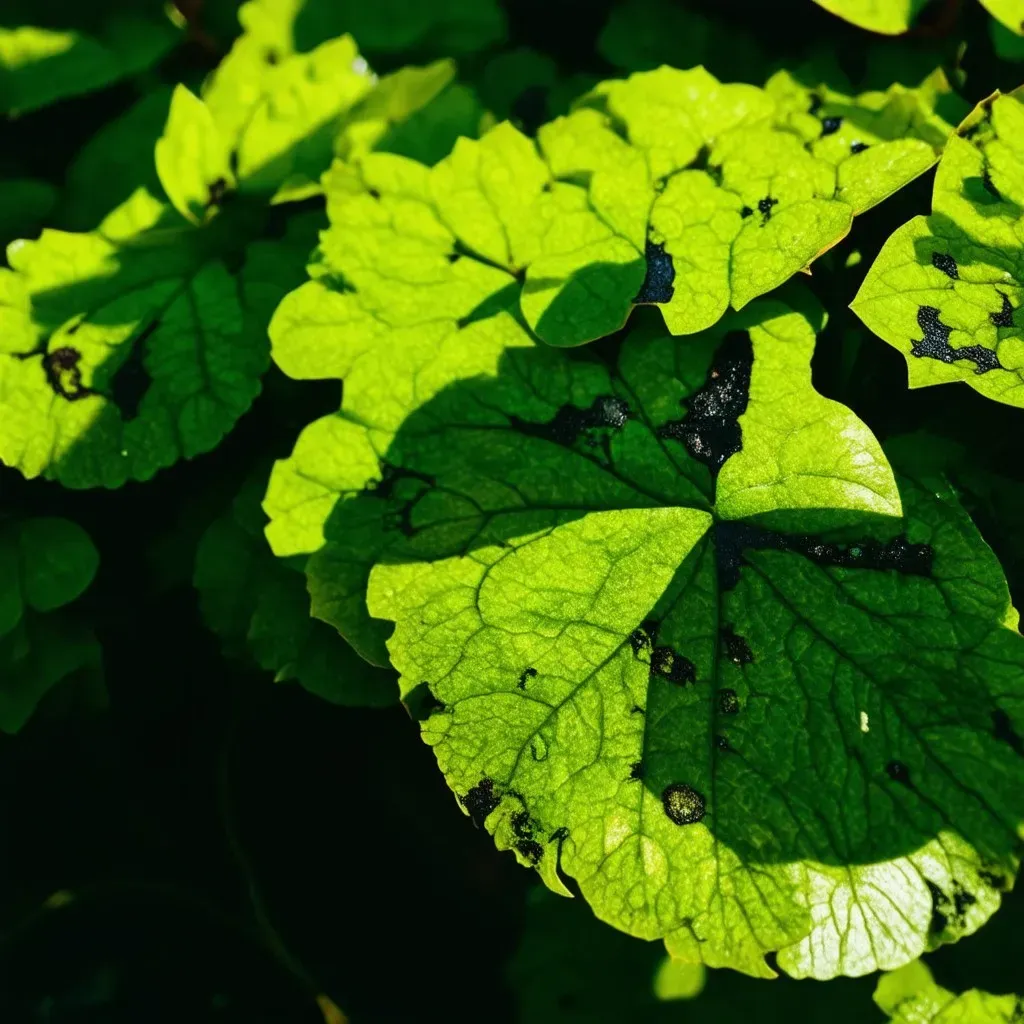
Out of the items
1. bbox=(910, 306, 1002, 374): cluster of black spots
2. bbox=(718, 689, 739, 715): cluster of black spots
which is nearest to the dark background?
bbox=(718, 689, 739, 715): cluster of black spots

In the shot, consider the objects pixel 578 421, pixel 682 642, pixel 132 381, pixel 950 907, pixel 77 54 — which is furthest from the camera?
pixel 77 54

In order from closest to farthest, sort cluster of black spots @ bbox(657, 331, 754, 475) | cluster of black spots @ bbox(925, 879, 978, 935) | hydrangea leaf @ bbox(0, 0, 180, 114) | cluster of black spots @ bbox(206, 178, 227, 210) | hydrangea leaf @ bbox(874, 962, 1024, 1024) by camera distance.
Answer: cluster of black spots @ bbox(925, 879, 978, 935), cluster of black spots @ bbox(657, 331, 754, 475), hydrangea leaf @ bbox(874, 962, 1024, 1024), cluster of black spots @ bbox(206, 178, 227, 210), hydrangea leaf @ bbox(0, 0, 180, 114)

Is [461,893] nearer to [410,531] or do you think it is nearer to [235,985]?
[235,985]

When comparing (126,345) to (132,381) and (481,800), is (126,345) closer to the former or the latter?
(132,381)

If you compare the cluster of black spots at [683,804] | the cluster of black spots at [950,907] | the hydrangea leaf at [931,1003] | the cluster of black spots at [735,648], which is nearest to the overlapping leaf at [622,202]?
the cluster of black spots at [735,648]

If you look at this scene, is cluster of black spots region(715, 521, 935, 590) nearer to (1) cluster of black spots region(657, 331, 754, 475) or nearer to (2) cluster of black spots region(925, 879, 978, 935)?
(1) cluster of black spots region(657, 331, 754, 475)

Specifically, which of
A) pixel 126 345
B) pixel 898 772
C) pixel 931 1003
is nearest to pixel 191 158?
pixel 126 345
